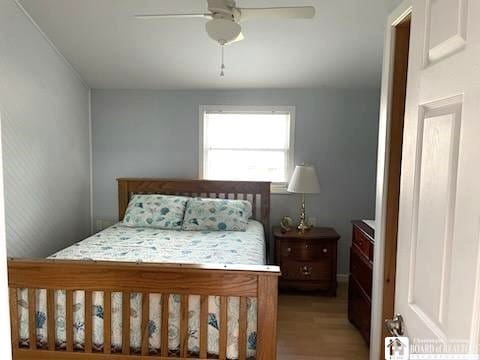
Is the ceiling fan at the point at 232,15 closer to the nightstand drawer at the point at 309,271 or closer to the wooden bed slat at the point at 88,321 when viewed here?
the wooden bed slat at the point at 88,321

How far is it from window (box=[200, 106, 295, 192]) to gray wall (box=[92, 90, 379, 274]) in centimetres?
9

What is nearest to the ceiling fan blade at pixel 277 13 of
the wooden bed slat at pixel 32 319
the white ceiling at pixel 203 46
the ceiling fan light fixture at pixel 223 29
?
the ceiling fan light fixture at pixel 223 29

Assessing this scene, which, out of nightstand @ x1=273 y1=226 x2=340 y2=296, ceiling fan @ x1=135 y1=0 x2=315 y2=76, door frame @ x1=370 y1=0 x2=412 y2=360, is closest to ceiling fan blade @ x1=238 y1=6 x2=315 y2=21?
ceiling fan @ x1=135 y1=0 x2=315 y2=76

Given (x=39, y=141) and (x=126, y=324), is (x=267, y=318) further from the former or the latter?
(x=39, y=141)

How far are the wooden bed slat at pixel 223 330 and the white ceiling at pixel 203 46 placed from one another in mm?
2053

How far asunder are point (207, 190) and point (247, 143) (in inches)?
25.9

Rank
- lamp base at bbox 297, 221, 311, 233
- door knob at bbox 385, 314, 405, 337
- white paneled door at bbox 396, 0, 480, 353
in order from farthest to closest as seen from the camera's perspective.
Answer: lamp base at bbox 297, 221, 311, 233, door knob at bbox 385, 314, 405, 337, white paneled door at bbox 396, 0, 480, 353

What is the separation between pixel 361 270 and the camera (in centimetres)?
263

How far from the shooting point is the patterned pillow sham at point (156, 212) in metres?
3.33

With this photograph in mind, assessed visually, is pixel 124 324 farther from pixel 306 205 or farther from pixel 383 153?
pixel 306 205

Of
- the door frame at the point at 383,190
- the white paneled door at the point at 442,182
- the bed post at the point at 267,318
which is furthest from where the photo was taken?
the door frame at the point at 383,190

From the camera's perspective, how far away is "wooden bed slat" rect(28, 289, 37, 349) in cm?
184

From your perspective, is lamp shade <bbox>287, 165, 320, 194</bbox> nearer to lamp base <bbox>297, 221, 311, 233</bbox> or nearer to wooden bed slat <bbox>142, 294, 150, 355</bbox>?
lamp base <bbox>297, 221, 311, 233</bbox>

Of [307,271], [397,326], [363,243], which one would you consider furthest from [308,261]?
[397,326]
